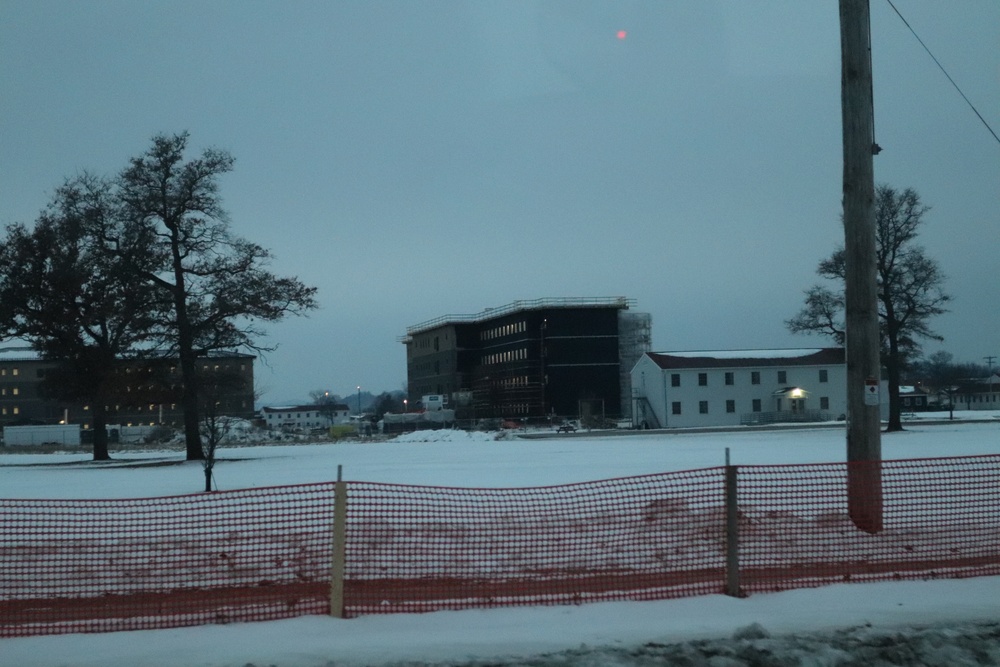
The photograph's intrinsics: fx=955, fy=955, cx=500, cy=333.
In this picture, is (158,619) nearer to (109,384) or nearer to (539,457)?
(539,457)

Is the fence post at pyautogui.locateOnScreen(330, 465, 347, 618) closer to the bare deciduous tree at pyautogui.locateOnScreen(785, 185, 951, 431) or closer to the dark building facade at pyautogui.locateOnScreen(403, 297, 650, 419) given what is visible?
the bare deciduous tree at pyautogui.locateOnScreen(785, 185, 951, 431)

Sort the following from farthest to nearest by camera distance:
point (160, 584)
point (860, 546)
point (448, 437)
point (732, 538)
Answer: point (448, 437)
point (860, 546)
point (160, 584)
point (732, 538)

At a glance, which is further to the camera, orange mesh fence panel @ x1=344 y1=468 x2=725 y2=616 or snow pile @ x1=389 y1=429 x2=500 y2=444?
snow pile @ x1=389 y1=429 x2=500 y2=444

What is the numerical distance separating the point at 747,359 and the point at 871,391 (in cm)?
6622

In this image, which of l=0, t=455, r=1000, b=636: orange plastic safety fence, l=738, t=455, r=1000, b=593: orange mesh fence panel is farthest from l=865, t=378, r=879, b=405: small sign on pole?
l=0, t=455, r=1000, b=636: orange plastic safety fence

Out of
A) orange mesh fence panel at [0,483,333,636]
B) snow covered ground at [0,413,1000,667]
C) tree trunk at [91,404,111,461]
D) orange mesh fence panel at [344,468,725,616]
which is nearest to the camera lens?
snow covered ground at [0,413,1000,667]

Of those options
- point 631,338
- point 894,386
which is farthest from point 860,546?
point 631,338

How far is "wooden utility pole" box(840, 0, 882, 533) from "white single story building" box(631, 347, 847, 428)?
62478 millimetres

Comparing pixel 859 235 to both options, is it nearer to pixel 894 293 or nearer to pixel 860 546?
pixel 860 546

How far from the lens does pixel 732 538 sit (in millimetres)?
8586

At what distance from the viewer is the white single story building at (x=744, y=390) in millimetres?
74688

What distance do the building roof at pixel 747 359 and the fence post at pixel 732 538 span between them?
6656 centimetres

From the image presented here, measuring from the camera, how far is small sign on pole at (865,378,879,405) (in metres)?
11.8

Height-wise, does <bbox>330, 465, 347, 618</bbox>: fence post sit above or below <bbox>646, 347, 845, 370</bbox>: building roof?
below
